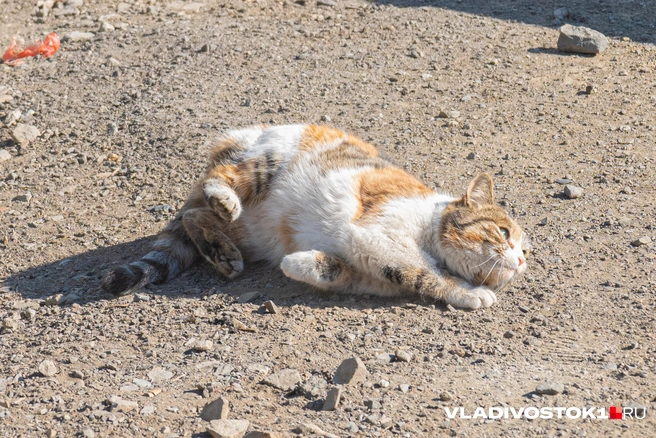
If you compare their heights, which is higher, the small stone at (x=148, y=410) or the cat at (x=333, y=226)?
the cat at (x=333, y=226)

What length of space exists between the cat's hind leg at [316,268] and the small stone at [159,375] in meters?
1.00

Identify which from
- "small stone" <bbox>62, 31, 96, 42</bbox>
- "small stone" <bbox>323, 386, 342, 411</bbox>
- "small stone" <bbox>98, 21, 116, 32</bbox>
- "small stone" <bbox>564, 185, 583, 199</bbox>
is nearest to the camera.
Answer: "small stone" <bbox>323, 386, 342, 411</bbox>

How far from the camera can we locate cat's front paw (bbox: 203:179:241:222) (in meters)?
5.32

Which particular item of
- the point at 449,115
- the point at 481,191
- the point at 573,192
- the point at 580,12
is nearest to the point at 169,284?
the point at 481,191

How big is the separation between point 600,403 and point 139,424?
214cm

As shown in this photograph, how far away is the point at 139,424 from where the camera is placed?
3666 mm

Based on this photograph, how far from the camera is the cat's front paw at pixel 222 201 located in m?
5.32

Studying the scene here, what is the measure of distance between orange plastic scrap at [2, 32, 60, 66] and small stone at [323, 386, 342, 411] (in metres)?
6.34

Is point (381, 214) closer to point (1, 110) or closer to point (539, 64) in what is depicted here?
point (539, 64)

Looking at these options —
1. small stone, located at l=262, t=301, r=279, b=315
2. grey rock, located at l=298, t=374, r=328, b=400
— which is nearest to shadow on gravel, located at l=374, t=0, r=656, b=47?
small stone, located at l=262, t=301, r=279, b=315

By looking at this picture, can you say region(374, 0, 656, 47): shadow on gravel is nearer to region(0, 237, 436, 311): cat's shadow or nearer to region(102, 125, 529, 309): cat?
region(102, 125, 529, 309): cat

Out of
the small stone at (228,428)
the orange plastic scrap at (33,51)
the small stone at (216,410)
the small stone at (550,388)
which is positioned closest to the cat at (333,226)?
the small stone at (550,388)

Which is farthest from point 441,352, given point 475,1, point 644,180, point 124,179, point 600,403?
point 475,1

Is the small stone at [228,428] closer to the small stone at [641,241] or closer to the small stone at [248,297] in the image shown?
the small stone at [248,297]
